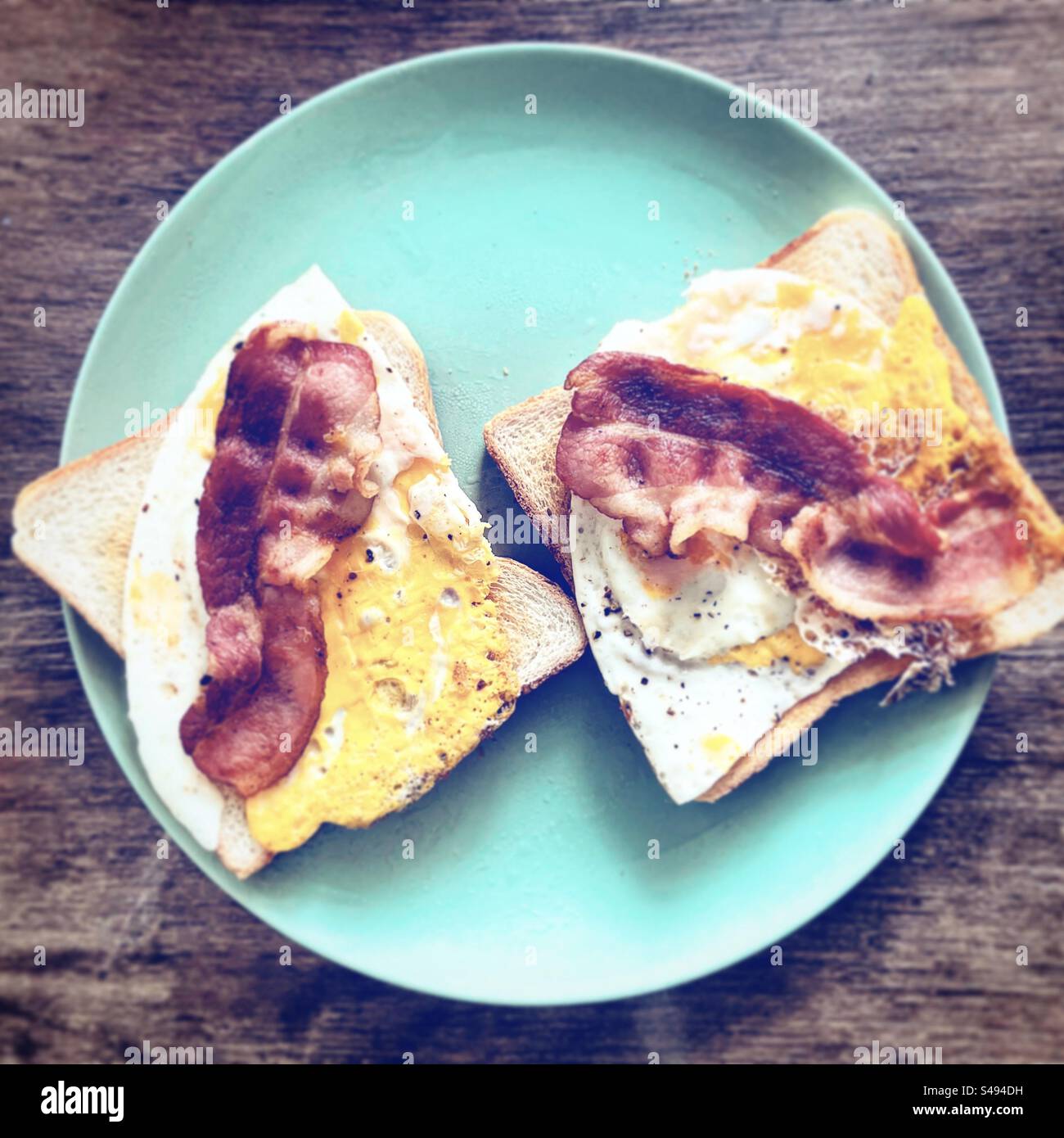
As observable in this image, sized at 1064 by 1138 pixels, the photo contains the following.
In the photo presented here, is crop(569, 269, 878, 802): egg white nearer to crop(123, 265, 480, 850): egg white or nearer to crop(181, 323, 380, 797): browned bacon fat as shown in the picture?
crop(123, 265, 480, 850): egg white

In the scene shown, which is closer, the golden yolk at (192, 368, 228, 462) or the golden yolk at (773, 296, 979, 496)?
the golden yolk at (773, 296, 979, 496)

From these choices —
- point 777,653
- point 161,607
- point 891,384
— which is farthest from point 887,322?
point 161,607

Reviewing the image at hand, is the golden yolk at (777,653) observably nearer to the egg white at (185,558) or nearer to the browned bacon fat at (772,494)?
the browned bacon fat at (772,494)

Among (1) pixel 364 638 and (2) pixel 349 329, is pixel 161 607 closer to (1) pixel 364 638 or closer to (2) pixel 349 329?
(1) pixel 364 638

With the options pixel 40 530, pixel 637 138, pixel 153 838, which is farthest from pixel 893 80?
pixel 153 838

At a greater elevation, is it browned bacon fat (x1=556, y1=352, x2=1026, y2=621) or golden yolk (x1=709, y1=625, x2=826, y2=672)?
browned bacon fat (x1=556, y1=352, x2=1026, y2=621)

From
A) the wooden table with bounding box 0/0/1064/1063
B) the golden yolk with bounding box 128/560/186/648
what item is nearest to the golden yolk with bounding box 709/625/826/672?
the wooden table with bounding box 0/0/1064/1063

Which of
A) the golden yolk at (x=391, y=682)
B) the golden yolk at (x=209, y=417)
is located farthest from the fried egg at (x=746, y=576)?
the golden yolk at (x=209, y=417)

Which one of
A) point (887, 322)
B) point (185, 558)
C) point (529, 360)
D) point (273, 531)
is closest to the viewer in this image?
point (273, 531)
